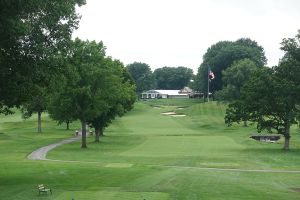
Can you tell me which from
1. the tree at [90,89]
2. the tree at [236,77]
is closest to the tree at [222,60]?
the tree at [236,77]

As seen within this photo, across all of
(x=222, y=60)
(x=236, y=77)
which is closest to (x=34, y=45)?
(x=236, y=77)

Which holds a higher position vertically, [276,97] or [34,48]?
[34,48]

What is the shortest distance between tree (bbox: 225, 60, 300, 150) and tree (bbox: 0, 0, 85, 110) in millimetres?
33749

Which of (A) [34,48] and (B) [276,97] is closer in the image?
(A) [34,48]

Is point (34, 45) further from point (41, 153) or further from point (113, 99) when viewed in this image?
point (113, 99)

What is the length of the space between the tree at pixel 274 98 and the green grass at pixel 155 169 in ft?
11.2

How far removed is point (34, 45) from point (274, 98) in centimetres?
3674

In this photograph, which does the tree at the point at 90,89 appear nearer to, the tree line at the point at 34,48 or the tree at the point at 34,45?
the tree line at the point at 34,48

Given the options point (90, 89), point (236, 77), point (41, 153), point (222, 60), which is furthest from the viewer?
point (222, 60)

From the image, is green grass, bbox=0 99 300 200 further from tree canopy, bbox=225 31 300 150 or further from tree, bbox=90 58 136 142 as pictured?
tree, bbox=90 58 136 142

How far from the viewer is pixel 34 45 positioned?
27.3 meters

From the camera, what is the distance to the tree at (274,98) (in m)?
56.5

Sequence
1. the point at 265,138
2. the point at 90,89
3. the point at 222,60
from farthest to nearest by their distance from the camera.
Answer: the point at 222,60, the point at 265,138, the point at 90,89

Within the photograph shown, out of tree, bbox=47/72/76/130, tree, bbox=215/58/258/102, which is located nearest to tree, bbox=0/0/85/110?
tree, bbox=47/72/76/130
